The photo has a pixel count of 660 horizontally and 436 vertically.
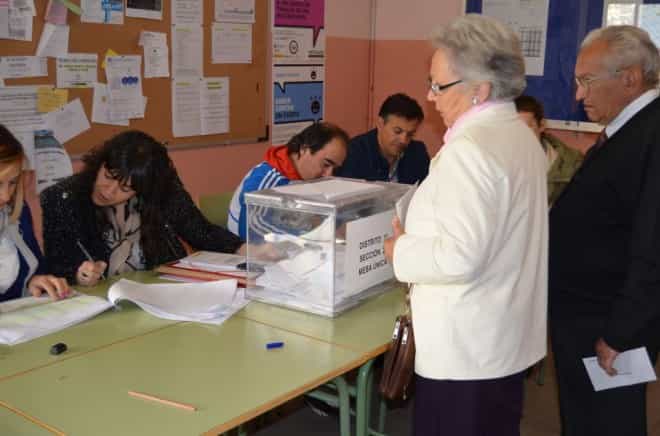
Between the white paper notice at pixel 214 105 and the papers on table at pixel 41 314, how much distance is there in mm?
1889

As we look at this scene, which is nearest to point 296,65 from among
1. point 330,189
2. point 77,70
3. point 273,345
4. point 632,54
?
point 77,70

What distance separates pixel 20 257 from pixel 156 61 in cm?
166

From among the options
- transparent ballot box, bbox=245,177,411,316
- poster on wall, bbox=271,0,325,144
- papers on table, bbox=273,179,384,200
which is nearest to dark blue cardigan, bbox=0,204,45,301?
transparent ballot box, bbox=245,177,411,316

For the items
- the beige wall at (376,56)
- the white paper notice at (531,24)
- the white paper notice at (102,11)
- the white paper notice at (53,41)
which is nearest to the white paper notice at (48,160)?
the white paper notice at (53,41)

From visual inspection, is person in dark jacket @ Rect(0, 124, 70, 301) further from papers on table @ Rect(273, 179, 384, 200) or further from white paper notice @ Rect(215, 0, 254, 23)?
white paper notice @ Rect(215, 0, 254, 23)

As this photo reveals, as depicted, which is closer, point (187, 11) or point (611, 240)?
point (611, 240)

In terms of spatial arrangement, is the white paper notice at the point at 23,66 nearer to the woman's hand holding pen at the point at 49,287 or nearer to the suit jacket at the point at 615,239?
the woman's hand holding pen at the point at 49,287

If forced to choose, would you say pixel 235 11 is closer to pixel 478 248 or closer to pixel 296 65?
pixel 296 65

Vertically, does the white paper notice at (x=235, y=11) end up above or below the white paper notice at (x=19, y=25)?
above

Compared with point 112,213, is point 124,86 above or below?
above

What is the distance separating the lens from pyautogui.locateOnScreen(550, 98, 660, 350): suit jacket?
69.5 inches

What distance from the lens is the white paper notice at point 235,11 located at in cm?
373

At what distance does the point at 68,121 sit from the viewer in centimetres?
314

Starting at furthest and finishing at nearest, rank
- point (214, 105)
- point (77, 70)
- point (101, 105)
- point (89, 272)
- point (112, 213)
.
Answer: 1. point (214, 105)
2. point (101, 105)
3. point (77, 70)
4. point (112, 213)
5. point (89, 272)
